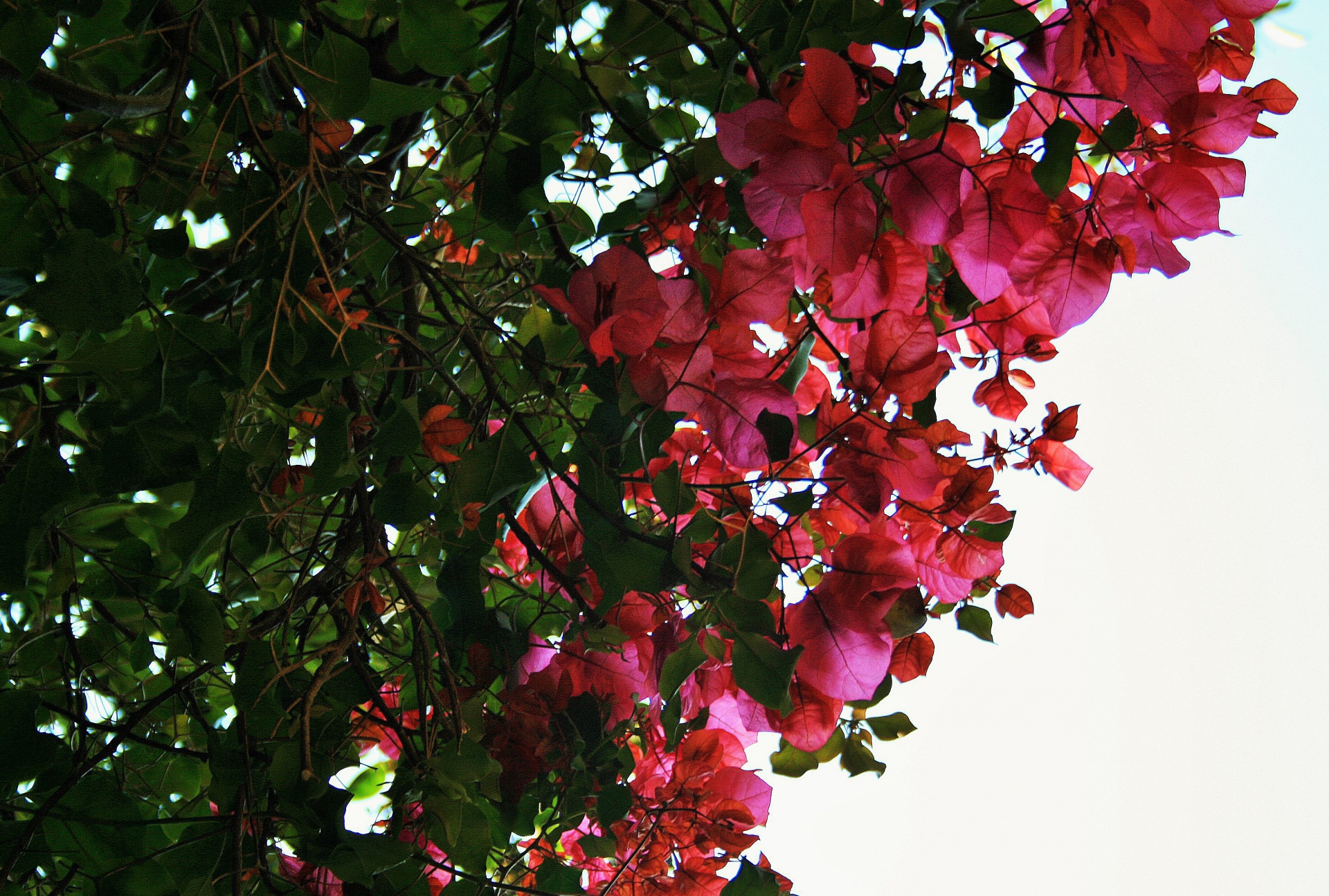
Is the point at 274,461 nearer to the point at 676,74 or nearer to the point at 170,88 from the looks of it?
the point at 170,88

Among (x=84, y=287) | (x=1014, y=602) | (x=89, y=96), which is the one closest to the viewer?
(x=84, y=287)

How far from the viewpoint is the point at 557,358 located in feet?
1.56

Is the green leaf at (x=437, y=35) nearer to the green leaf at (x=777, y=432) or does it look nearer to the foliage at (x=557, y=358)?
the foliage at (x=557, y=358)

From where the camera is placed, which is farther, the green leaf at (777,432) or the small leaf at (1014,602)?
the small leaf at (1014,602)

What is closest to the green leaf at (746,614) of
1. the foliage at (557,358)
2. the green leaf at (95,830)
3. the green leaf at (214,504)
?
the foliage at (557,358)

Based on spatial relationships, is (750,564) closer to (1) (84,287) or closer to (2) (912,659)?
(2) (912,659)

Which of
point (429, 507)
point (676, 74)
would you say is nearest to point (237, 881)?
point (429, 507)

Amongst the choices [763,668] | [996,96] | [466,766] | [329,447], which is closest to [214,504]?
[329,447]

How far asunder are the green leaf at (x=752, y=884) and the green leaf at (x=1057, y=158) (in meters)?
0.41

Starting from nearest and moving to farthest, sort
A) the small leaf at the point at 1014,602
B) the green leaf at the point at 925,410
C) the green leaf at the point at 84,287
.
→ the green leaf at the point at 84,287 < the green leaf at the point at 925,410 < the small leaf at the point at 1014,602

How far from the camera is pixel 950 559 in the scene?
1.70 ft

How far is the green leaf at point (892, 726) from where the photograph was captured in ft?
2.12

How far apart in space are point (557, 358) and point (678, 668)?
0.18 m

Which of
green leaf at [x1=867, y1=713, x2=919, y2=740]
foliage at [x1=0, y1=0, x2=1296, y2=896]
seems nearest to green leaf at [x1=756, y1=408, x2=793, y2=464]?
foliage at [x1=0, y1=0, x2=1296, y2=896]
